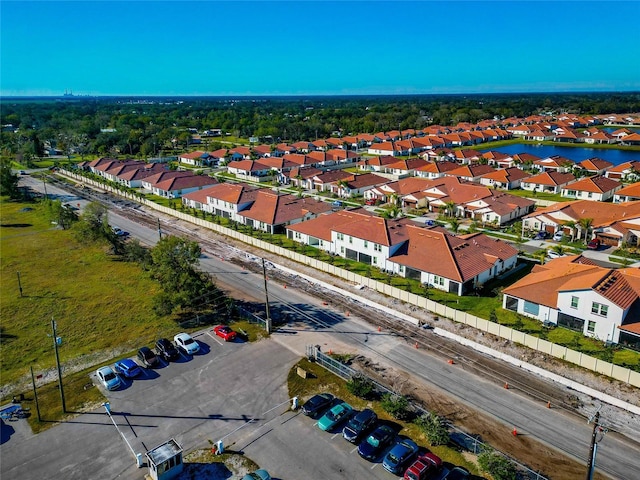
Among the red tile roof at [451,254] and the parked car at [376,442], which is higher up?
the red tile roof at [451,254]

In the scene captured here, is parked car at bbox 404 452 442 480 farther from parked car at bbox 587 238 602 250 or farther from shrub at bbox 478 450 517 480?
parked car at bbox 587 238 602 250

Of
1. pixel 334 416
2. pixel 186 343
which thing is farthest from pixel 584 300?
pixel 186 343

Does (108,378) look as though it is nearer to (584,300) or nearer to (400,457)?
(400,457)

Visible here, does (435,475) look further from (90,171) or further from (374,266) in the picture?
(90,171)

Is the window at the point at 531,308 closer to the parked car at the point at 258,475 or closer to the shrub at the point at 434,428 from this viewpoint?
the shrub at the point at 434,428

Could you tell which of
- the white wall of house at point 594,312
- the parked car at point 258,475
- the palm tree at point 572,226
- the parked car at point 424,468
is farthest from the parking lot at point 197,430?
the palm tree at point 572,226

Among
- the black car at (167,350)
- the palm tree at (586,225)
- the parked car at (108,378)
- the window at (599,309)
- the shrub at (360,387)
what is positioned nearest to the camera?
the shrub at (360,387)

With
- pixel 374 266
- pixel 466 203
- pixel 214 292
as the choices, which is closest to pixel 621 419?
pixel 374 266
